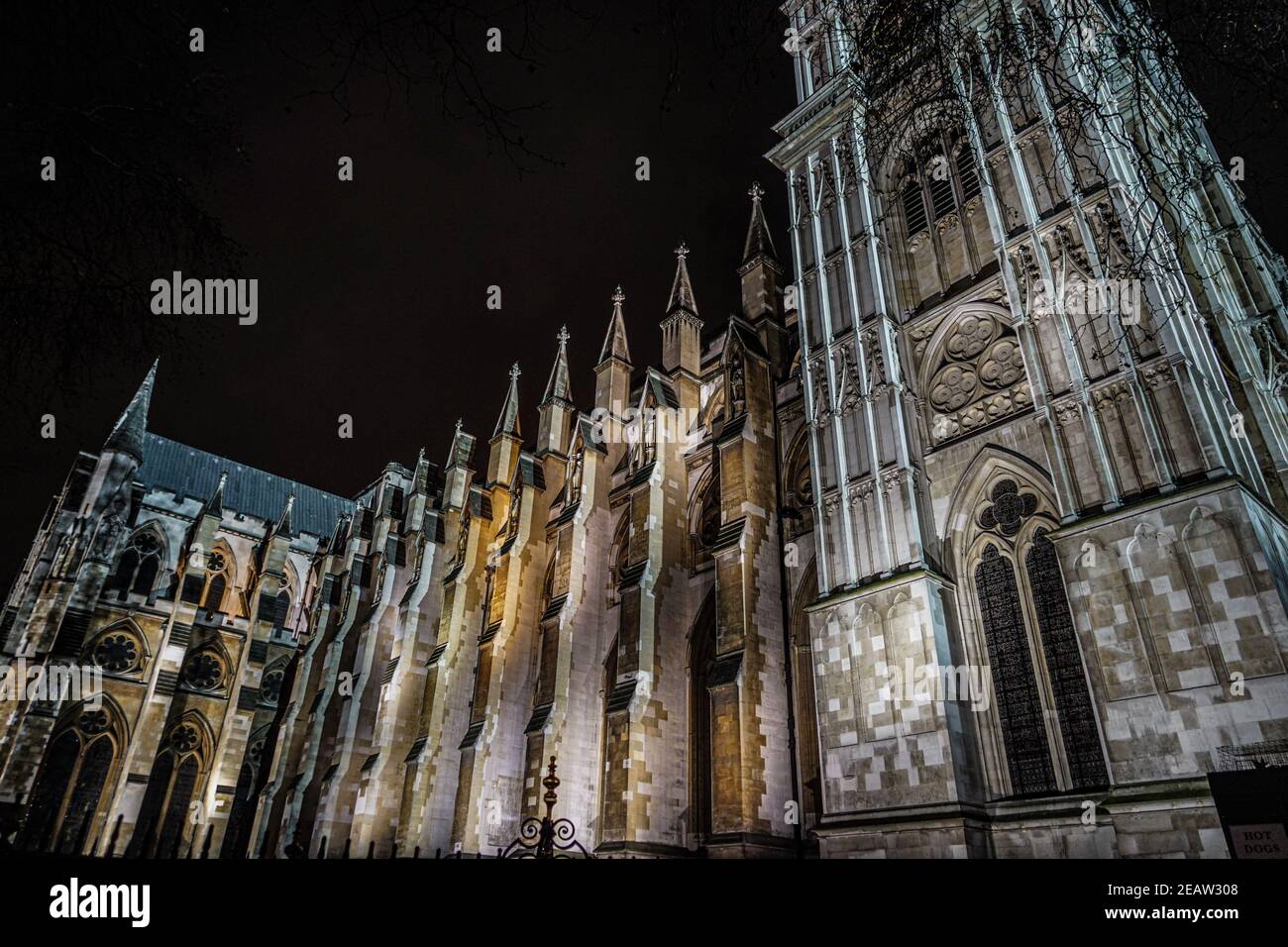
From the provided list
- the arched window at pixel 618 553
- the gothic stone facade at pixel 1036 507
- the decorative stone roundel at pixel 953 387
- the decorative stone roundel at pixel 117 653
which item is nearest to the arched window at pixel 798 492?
the gothic stone facade at pixel 1036 507

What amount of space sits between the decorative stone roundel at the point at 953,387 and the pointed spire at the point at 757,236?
30.0ft

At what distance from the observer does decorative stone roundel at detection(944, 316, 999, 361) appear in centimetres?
1473

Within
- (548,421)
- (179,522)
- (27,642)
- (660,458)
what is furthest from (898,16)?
(179,522)

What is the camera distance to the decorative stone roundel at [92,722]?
29656 mm

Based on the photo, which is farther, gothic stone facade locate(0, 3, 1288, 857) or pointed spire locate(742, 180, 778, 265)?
pointed spire locate(742, 180, 778, 265)

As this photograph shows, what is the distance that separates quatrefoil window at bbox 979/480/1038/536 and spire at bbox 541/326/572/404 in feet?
58.3

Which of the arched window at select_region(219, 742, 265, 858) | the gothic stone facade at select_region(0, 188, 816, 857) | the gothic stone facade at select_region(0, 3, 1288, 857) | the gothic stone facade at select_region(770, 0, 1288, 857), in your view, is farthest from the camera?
the arched window at select_region(219, 742, 265, 858)

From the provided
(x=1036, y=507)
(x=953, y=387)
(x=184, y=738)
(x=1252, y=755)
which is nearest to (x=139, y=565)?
(x=184, y=738)

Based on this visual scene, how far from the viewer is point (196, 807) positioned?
3036 centimetres

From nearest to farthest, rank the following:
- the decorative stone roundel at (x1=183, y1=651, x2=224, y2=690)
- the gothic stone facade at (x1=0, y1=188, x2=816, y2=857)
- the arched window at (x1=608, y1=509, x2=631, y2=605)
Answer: the gothic stone facade at (x1=0, y1=188, x2=816, y2=857) < the arched window at (x1=608, y1=509, x2=631, y2=605) < the decorative stone roundel at (x1=183, y1=651, x2=224, y2=690)

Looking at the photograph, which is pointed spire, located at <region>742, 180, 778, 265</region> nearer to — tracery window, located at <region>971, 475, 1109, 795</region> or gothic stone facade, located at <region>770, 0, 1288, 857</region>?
gothic stone facade, located at <region>770, 0, 1288, 857</region>

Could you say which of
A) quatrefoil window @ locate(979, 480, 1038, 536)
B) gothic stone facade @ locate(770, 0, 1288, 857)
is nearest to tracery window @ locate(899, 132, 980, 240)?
gothic stone facade @ locate(770, 0, 1288, 857)
